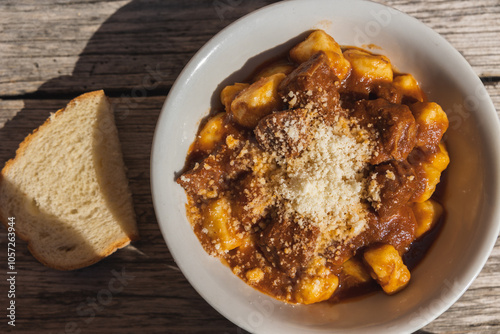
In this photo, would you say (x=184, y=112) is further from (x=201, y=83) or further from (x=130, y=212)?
(x=130, y=212)

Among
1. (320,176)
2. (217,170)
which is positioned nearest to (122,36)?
(217,170)

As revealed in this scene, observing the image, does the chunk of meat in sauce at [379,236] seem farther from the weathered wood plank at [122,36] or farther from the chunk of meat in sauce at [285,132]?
the weathered wood plank at [122,36]

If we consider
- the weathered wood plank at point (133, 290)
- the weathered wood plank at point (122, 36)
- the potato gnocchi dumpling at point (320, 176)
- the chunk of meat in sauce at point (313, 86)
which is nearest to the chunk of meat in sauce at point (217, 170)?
the potato gnocchi dumpling at point (320, 176)

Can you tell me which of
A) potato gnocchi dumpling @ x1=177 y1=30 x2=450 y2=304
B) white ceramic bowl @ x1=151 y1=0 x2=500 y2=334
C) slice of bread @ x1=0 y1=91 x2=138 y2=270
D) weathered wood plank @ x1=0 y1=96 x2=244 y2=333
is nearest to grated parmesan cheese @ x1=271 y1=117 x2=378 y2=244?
potato gnocchi dumpling @ x1=177 y1=30 x2=450 y2=304

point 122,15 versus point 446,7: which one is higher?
point 446,7

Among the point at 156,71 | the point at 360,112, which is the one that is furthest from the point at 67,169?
the point at 360,112

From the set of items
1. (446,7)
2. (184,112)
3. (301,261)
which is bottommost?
(301,261)

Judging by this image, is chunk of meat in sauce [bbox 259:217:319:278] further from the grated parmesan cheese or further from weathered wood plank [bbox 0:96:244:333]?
weathered wood plank [bbox 0:96:244:333]
